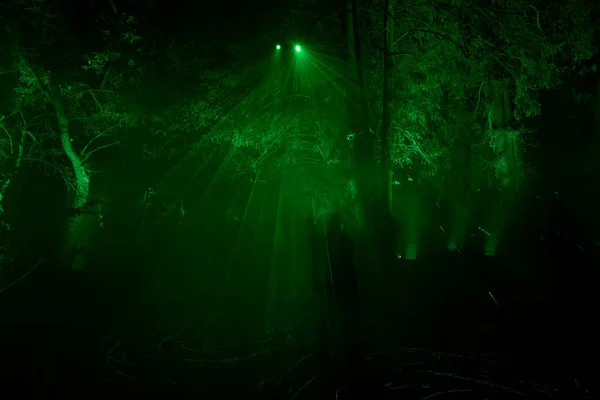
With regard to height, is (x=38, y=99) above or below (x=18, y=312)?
above

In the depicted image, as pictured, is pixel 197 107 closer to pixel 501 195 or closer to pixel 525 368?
pixel 525 368

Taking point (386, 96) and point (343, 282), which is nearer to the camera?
point (343, 282)

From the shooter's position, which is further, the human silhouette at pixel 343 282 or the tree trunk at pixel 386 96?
the tree trunk at pixel 386 96

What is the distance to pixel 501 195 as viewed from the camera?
17484 millimetres

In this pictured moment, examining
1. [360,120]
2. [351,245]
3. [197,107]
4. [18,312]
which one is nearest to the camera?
[351,245]

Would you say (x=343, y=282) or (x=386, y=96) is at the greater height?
(x=386, y=96)

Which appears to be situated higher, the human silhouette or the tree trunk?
the tree trunk

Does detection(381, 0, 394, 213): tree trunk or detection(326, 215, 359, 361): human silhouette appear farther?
detection(381, 0, 394, 213): tree trunk

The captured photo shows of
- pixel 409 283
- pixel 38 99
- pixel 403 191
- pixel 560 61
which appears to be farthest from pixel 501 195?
pixel 38 99

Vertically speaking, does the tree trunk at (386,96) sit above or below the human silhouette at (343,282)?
above

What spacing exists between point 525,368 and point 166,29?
10253 millimetres

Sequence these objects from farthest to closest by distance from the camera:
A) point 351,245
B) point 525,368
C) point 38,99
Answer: point 38,99
point 351,245
point 525,368

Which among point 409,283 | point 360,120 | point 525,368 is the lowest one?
point 525,368

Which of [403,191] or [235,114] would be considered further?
[403,191]
